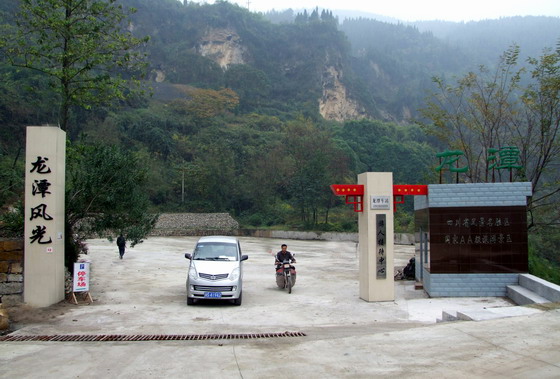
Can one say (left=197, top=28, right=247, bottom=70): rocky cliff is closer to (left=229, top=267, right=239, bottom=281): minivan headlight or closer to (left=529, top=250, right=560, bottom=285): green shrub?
(left=529, top=250, right=560, bottom=285): green shrub

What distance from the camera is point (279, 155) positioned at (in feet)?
182

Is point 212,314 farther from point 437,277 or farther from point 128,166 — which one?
point 437,277

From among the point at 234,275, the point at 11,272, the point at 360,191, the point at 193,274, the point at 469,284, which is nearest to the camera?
the point at 11,272

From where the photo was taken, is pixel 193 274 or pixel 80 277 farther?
pixel 80 277

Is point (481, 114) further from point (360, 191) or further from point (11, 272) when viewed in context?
point (11, 272)

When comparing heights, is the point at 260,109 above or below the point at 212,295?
above

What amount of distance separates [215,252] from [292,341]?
177 inches

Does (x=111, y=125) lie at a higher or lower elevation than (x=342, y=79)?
lower

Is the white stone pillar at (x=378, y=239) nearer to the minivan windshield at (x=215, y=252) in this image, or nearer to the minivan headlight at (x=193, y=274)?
the minivan windshield at (x=215, y=252)

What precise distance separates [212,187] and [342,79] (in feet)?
217

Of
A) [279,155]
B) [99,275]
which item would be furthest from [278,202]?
[99,275]

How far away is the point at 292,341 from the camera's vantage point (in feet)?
22.4

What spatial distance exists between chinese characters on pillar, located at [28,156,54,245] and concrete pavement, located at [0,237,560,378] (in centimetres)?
147

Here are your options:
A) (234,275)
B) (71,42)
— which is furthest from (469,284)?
(71,42)
